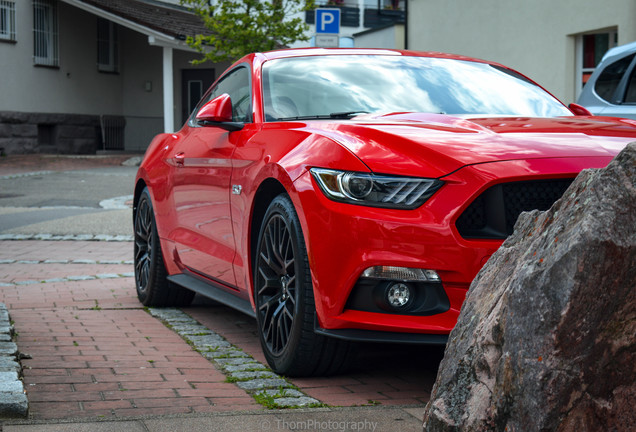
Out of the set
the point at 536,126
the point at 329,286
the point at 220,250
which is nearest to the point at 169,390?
the point at 329,286

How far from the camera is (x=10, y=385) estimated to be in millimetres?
3621

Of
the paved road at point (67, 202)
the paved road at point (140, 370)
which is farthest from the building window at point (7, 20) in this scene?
the paved road at point (140, 370)

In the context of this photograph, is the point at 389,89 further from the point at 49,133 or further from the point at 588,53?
the point at 49,133

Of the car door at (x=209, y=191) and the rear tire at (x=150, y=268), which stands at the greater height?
the car door at (x=209, y=191)

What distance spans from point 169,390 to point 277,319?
1.89 feet

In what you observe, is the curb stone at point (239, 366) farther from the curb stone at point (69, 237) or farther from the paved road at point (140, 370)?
the curb stone at point (69, 237)

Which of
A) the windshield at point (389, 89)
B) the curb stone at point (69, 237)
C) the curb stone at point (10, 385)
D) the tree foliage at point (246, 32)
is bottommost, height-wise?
the curb stone at point (69, 237)

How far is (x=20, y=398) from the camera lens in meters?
3.48

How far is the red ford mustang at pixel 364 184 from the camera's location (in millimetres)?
3730

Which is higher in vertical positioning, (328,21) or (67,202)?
(328,21)

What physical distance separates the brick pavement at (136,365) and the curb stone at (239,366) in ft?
0.18

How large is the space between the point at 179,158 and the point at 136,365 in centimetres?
165

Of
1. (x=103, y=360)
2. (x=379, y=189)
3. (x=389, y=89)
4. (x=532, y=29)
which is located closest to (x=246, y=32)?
(x=532, y=29)

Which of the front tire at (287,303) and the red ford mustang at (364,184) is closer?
the red ford mustang at (364,184)
